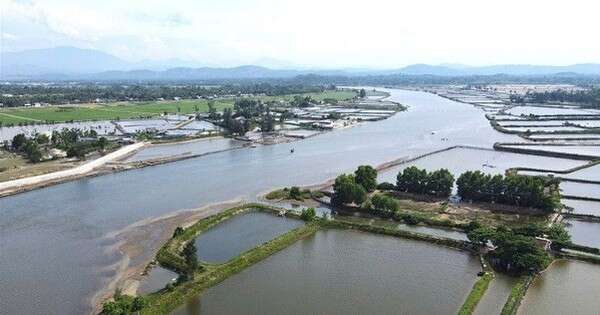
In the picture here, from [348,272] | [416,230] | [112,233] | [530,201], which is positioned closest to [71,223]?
[112,233]

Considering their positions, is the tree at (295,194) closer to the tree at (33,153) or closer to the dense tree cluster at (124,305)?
the dense tree cluster at (124,305)

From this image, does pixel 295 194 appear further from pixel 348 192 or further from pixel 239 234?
pixel 239 234

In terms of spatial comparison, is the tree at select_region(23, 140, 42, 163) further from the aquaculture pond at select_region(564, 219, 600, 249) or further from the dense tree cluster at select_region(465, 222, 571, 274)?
the aquaculture pond at select_region(564, 219, 600, 249)

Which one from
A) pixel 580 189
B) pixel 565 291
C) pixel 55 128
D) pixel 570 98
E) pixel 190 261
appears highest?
pixel 570 98

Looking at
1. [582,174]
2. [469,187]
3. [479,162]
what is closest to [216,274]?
[469,187]

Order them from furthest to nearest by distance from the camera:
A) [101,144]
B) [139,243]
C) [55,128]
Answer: [55,128] → [101,144] → [139,243]

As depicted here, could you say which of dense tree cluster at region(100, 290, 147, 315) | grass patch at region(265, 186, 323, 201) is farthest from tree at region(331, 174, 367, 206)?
dense tree cluster at region(100, 290, 147, 315)
